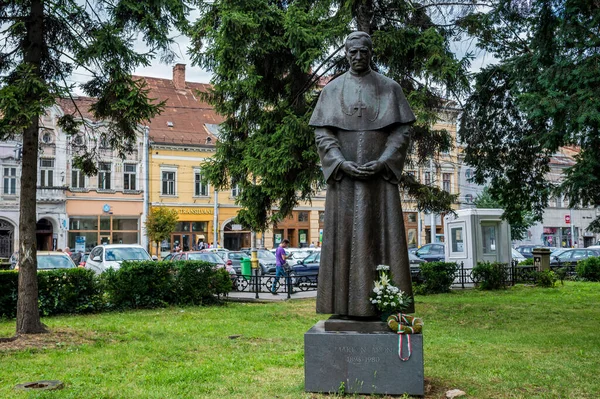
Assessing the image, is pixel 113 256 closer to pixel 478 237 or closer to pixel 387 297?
pixel 478 237

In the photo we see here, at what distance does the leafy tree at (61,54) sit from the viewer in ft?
33.8

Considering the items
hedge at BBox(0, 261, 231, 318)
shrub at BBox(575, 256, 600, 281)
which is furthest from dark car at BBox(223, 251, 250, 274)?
shrub at BBox(575, 256, 600, 281)

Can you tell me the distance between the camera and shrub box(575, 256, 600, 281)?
26.0 meters

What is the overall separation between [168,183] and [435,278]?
106ft

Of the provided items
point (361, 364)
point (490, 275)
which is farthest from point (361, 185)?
point (490, 275)

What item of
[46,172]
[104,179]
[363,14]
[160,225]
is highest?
[363,14]

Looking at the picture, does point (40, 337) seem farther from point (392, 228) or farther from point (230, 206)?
point (230, 206)

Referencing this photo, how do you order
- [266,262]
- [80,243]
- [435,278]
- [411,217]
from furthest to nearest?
[411,217], [80,243], [266,262], [435,278]

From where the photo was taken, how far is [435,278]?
20031mm

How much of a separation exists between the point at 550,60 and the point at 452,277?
1097 cm

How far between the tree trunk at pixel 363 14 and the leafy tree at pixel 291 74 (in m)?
0.02

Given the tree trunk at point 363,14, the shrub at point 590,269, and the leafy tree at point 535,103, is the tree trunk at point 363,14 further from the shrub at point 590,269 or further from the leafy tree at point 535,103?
the shrub at point 590,269

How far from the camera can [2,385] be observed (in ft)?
23.1

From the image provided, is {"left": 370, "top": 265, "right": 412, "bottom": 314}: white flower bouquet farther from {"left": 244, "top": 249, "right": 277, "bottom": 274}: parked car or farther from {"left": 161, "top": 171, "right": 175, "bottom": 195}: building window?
{"left": 161, "top": 171, "right": 175, "bottom": 195}: building window
